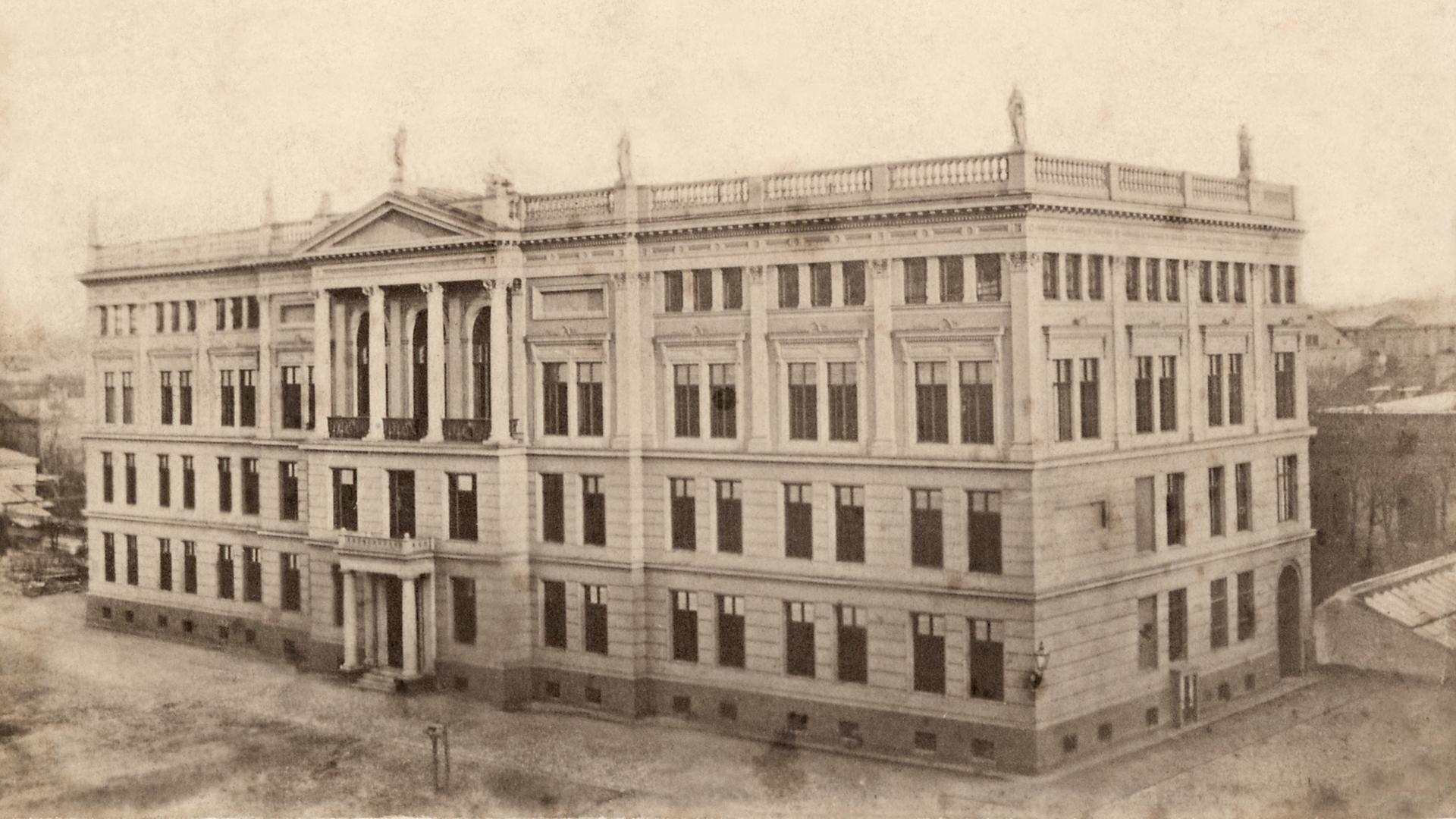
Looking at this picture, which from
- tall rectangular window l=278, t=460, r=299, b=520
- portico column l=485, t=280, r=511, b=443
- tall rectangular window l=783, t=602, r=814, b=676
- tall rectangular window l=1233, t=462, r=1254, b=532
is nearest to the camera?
tall rectangular window l=783, t=602, r=814, b=676

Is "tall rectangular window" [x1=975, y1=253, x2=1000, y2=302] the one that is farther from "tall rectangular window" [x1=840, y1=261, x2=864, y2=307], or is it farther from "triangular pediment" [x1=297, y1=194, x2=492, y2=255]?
"triangular pediment" [x1=297, y1=194, x2=492, y2=255]

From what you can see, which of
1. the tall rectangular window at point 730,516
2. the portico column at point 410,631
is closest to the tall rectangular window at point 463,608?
the portico column at point 410,631

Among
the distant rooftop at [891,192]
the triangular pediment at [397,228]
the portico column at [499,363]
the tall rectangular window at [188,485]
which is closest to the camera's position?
the distant rooftop at [891,192]

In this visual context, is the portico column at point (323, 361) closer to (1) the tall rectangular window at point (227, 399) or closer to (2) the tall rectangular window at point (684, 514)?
(1) the tall rectangular window at point (227, 399)

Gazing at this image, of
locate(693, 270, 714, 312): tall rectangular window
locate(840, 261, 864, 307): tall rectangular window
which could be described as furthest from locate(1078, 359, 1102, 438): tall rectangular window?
locate(693, 270, 714, 312): tall rectangular window

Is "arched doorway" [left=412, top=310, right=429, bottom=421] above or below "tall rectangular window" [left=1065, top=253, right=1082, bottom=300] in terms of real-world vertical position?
below

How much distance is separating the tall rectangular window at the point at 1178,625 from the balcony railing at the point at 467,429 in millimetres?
19905

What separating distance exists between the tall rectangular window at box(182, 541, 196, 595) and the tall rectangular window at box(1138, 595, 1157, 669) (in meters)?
33.4

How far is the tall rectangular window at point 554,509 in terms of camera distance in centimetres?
4162

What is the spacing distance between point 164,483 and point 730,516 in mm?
25039

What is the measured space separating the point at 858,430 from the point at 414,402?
15336mm

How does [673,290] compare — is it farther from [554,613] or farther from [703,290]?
[554,613]

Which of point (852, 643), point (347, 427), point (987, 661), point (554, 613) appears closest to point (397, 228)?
point (347, 427)

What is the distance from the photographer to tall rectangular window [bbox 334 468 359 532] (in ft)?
147
